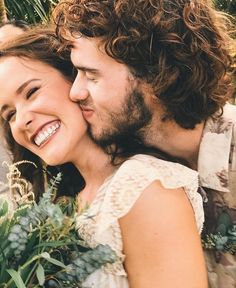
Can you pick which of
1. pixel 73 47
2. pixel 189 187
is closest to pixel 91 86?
pixel 73 47

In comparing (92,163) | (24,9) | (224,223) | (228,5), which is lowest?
(228,5)

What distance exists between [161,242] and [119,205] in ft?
0.73

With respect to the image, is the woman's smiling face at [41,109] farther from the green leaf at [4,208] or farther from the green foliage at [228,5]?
the green foliage at [228,5]

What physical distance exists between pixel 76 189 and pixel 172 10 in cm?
108

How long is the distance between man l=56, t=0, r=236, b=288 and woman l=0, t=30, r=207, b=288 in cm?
15

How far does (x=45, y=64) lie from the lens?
2717 mm

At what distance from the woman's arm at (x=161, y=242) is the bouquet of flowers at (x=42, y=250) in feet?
0.46

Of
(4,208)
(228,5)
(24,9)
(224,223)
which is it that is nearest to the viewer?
(4,208)

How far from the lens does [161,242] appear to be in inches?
84.8

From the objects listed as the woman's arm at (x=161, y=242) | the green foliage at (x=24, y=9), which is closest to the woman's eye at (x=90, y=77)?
the woman's arm at (x=161, y=242)

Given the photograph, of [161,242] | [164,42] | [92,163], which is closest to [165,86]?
[164,42]

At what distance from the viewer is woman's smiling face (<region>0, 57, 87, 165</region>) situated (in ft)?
8.35

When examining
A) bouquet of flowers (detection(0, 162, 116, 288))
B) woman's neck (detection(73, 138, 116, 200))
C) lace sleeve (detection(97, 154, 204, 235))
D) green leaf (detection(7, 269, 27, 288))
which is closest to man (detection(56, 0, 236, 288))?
woman's neck (detection(73, 138, 116, 200))

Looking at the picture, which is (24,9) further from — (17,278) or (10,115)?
(17,278)
